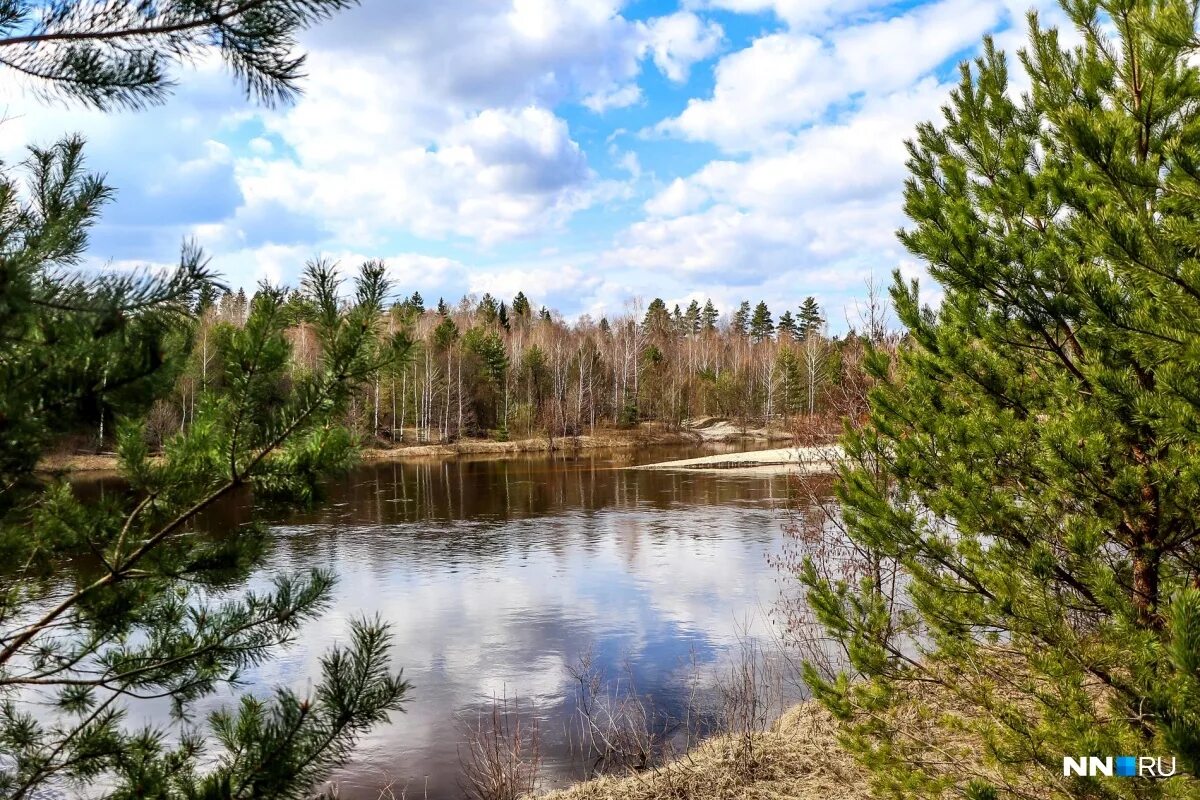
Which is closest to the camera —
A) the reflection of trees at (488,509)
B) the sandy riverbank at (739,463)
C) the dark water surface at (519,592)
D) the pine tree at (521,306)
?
the dark water surface at (519,592)

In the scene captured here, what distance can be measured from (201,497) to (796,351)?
221ft

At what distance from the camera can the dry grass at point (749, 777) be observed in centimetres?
593

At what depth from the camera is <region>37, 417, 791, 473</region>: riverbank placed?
137 feet

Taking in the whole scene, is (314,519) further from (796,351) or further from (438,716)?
(796,351)

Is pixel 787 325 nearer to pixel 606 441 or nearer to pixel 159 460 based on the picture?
pixel 606 441

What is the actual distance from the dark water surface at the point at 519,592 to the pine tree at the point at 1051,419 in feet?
9.39

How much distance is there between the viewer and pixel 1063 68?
4148 millimetres

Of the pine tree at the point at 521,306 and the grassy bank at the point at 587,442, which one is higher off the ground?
the pine tree at the point at 521,306

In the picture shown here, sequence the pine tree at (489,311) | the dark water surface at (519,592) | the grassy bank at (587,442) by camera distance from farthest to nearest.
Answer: the pine tree at (489,311) → the grassy bank at (587,442) → the dark water surface at (519,592)

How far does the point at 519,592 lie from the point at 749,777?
7.77m

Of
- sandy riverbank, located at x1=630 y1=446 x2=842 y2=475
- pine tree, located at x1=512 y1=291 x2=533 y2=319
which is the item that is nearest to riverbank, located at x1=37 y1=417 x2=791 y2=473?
sandy riverbank, located at x1=630 y1=446 x2=842 y2=475

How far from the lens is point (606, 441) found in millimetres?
48188

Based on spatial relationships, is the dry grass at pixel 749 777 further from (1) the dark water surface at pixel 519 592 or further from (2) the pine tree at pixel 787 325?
(2) the pine tree at pixel 787 325

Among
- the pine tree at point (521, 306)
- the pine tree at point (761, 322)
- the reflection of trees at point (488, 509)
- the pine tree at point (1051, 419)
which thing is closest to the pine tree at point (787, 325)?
the pine tree at point (761, 322)
